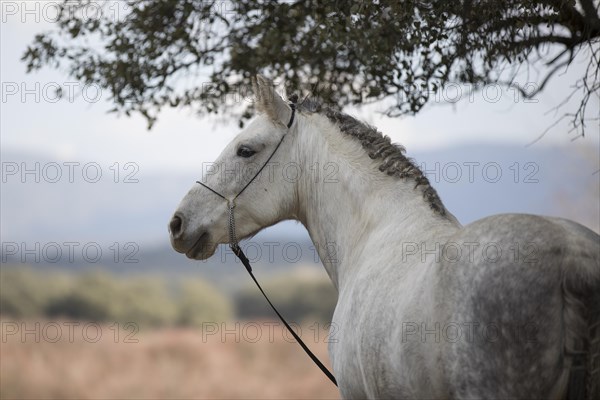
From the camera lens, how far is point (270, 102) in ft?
15.3

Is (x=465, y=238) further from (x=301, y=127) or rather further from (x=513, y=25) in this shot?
(x=513, y=25)

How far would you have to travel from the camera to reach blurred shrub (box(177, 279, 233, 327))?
28.5 metres

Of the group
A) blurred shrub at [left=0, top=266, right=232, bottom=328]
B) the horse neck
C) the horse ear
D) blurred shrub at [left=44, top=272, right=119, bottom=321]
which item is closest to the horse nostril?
the horse neck

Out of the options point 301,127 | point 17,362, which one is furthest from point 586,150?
point 301,127

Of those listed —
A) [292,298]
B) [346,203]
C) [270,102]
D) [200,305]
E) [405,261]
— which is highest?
[270,102]

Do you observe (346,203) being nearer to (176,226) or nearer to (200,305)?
(176,226)

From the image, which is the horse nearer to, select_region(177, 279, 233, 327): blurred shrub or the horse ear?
the horse ear

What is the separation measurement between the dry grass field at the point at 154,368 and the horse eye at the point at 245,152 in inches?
262

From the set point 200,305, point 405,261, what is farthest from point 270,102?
point 200,305

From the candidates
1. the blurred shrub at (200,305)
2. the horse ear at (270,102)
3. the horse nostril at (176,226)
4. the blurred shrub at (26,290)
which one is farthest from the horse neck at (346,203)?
the blurred shrub at (200,305)

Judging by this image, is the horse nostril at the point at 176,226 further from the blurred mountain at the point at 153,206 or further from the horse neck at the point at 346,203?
the blurred mountain at the point at 153,206

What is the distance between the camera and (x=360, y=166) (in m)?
4.45

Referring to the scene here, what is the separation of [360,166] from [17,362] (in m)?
9.52

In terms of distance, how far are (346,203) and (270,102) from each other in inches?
30.8
